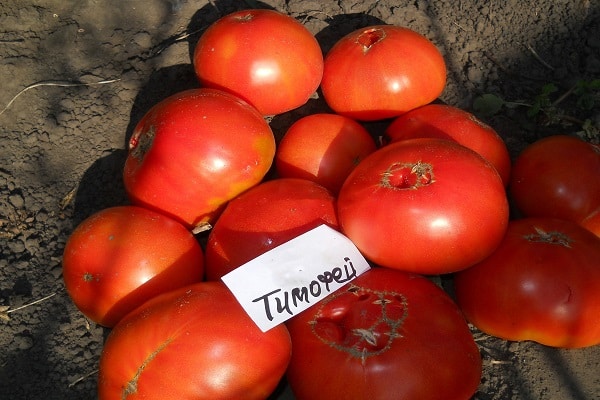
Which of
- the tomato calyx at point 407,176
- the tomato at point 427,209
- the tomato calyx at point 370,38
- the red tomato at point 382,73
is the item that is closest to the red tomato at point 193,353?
the tomato at point 427,209

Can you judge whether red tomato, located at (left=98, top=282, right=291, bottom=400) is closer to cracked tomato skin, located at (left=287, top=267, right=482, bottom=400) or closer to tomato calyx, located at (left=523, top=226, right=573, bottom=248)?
cracked tomato skin, located at (left=287, top=267, right=482, bottom=400)

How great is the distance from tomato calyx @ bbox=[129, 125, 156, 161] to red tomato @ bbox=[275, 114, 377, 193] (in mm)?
502

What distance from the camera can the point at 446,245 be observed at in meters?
1.67

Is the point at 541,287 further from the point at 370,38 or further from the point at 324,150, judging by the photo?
the point at 370,38

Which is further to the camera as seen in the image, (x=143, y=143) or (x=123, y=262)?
(x=143, y=143)

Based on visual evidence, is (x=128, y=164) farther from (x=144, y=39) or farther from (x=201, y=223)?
(x=144, y=39)

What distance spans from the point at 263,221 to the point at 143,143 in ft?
1.71

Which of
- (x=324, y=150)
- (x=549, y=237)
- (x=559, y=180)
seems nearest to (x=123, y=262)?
(x=324, y=150)

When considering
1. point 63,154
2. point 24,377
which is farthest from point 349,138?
point 24,377

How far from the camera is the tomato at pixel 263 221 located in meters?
1.82

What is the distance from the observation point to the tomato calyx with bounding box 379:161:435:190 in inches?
65.8

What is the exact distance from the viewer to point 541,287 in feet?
5.76

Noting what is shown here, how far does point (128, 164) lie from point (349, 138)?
80cm

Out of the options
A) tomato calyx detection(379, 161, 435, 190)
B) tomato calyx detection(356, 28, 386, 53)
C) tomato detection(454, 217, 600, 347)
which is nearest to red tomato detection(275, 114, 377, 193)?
tomato calyx detection(356, 28, 386, 53)
